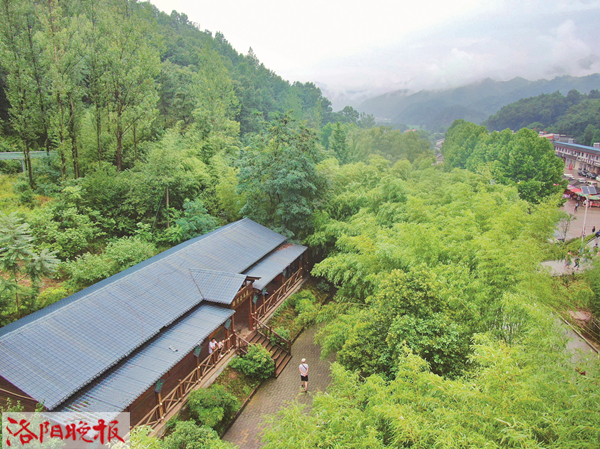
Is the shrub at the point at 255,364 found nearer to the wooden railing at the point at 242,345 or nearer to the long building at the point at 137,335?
the wooden railing at the point at 242,345

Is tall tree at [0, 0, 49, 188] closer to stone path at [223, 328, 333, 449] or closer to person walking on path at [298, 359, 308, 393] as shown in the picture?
stone path at [223, 328, 333, 449]

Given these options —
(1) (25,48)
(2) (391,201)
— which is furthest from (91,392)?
(1) (25,48)

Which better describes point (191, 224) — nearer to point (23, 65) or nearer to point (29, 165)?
point (29, 165)

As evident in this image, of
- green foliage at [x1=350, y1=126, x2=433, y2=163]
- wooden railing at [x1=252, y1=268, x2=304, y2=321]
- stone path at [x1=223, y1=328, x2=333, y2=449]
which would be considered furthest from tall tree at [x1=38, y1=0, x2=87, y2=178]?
green foliage at [x1=350, y1=126, x2=433, y2=163]

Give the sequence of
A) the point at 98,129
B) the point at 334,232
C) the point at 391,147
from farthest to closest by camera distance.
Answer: the point at 391,147 < the point at 98,129 < the point at 334,232

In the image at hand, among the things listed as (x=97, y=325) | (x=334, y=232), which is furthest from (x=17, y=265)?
(x=334, y=232)
